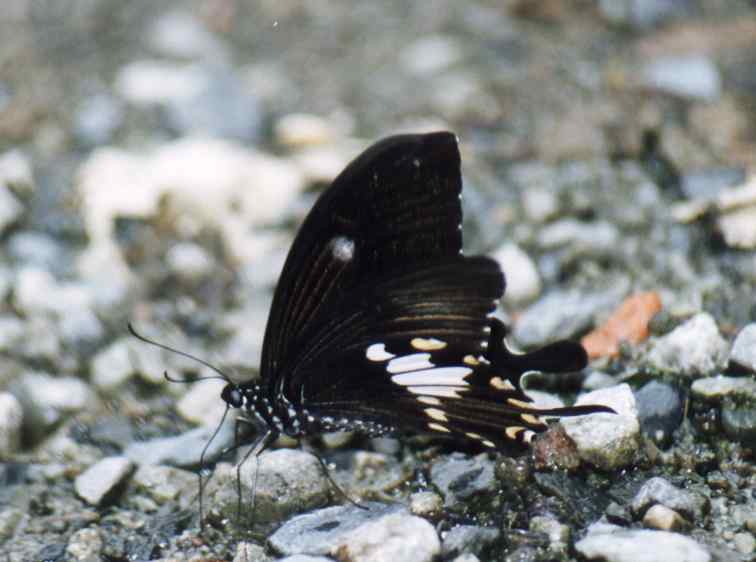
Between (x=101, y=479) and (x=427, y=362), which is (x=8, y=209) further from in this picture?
(x=427, y=362)

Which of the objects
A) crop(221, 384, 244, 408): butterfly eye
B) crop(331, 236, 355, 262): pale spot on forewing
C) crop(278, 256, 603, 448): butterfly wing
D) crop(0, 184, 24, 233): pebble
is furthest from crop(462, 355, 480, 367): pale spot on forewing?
crop(0, 184, 24, 233): pebble

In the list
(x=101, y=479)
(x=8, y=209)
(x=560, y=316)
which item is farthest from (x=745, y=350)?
(x=8, y=209)

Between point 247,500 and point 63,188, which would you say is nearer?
point 247,500

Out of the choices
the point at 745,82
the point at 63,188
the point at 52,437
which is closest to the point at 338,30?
the point at 63,188

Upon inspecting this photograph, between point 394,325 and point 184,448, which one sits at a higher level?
point 394,325

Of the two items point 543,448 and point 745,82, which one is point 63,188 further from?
point 745,82

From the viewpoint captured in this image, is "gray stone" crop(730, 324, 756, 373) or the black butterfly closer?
the black butterfly

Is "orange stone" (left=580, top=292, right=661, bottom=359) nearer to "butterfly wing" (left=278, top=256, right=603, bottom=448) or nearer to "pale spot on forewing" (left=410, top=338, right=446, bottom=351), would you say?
"butterfly wing" (left=278, top=256, right=603, bottom=448)
